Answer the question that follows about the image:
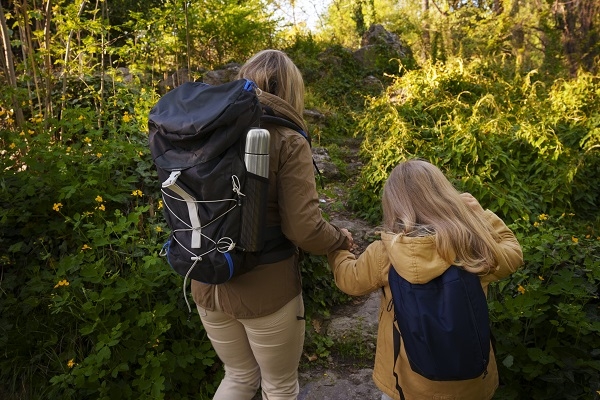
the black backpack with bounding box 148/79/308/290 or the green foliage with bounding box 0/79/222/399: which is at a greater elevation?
the black backpack with bounding box 148/79/308/290

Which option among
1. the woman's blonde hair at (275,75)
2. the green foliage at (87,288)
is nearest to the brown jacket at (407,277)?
the woman's blonde hair at (275,75)

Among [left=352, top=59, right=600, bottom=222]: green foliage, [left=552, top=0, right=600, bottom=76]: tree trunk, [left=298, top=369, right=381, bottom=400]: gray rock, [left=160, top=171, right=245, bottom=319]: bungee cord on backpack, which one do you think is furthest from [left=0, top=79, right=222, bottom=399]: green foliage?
[left=552, top=0, right=600, bottom=76]: tree trunk

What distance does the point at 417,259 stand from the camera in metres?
1.71

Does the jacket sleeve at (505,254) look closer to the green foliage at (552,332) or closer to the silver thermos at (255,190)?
the green foliage at (552,332)

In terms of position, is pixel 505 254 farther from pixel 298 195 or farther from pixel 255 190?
pixel 255 190

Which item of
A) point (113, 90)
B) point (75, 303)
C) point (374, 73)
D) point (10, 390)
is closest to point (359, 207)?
point (113, 90)

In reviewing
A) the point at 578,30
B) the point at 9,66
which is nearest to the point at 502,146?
the point at 578,30

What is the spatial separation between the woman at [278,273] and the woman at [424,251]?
0.79 ft

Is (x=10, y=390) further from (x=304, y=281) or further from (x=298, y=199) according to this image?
(x=298, y=199)

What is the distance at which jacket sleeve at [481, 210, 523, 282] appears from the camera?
72.6 inches

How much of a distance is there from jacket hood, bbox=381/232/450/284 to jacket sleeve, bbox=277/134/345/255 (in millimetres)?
336

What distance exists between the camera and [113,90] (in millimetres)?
5402

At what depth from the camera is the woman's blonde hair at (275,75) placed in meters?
1.93

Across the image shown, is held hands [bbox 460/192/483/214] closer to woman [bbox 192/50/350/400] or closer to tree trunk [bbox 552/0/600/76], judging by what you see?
woman [bbox 192/50/350/400]
